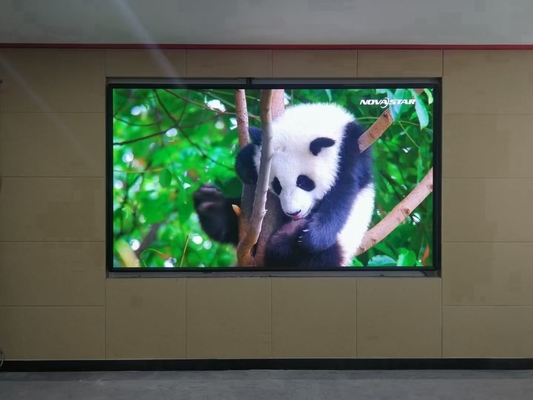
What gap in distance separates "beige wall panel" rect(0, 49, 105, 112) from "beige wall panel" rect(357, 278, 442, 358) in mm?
2648

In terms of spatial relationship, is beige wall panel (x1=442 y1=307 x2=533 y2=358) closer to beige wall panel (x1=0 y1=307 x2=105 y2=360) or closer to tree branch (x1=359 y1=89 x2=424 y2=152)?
tree branch (x1=359 y1=89 x2=424 y2=152)

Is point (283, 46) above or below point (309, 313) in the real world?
above

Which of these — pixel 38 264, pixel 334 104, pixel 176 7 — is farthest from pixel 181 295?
pixel 176 7

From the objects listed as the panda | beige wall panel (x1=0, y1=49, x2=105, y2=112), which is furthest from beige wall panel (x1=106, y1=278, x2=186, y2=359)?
beige wall panel (x1=0, y1=49, x2=105, y2=112)

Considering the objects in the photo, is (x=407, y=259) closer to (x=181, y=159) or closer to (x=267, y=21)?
(x=181, y=159)

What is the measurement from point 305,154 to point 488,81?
1.59 metres

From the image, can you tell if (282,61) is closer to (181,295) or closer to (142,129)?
(142,129)

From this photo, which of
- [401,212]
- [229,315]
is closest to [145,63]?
[229,315]

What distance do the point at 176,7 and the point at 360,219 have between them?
7.39 ft

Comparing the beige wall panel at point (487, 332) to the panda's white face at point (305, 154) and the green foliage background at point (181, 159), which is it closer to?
the green foliage background at point (181, 159)

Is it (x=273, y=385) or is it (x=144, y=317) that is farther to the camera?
(x=144, y=317)

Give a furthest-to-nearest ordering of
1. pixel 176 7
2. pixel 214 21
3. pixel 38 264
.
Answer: pixel 38 264
pixel 214 21
pixel 176 7

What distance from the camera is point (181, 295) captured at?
5.36 meters

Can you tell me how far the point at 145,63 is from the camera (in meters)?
5.37
